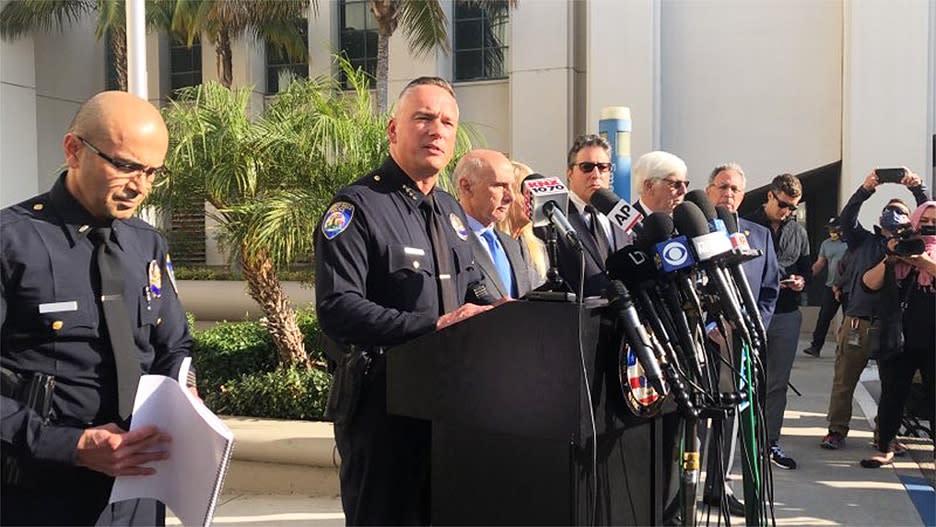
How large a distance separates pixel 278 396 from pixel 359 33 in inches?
470

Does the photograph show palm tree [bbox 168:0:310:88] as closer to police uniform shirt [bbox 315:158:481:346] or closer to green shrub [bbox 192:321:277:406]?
green shrub [bbox 192:321:277:406]

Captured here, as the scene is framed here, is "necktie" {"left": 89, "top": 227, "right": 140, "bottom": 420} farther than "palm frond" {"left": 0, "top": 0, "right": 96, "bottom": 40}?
No

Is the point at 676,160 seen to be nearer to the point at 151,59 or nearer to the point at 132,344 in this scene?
the point at 132,344

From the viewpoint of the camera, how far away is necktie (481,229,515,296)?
4.00 metres

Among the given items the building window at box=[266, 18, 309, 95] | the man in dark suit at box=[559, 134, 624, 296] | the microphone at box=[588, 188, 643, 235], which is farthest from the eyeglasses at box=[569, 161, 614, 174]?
the building window at box=[266, 18, 309, 95]

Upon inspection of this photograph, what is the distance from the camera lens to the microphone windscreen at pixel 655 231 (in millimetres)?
2195

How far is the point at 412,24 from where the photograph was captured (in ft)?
49.2

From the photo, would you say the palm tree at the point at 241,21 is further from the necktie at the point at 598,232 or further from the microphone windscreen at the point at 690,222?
the microphone windscreen at the point at 690,222

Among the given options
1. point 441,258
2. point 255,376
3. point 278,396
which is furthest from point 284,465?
point 441,258

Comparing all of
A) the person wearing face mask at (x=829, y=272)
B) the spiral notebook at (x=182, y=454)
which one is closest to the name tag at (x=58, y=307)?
the spiral notebook at (x=182, y=454)

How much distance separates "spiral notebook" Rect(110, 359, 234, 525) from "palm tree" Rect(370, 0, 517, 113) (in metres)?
12.9

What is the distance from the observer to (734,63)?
13.2 m

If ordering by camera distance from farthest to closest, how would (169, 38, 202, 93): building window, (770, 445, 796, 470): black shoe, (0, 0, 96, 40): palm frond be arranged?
(169, 38, 202, 93): building window
(0, 0, 96, 40): palm frond
(770, 445, 796, 470): black shoe

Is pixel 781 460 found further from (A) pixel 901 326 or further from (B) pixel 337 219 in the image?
(B) pixel 337 219
